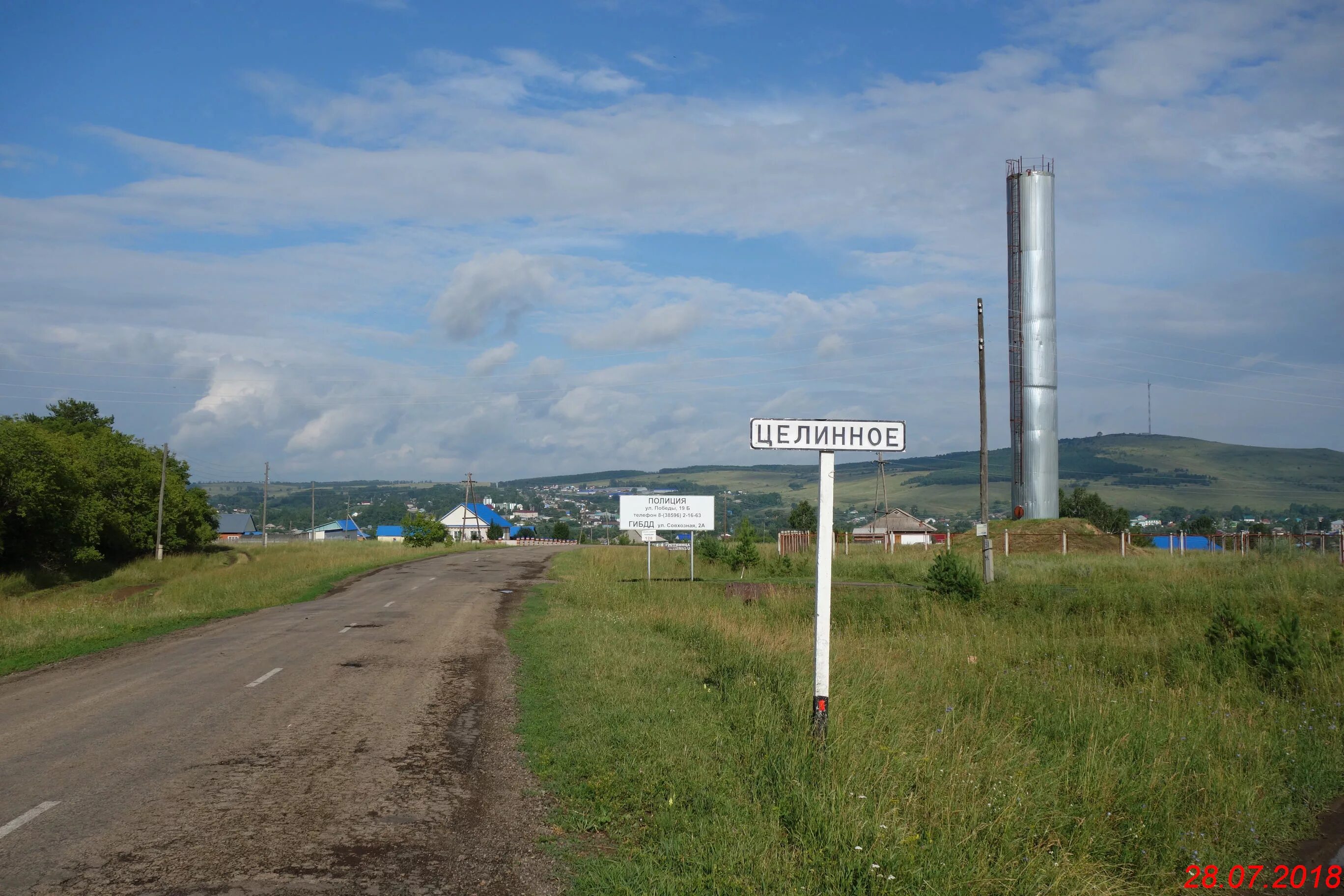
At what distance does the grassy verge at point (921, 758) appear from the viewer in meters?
5.97

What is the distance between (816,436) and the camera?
8094 millimetres

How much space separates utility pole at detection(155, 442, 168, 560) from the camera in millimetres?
64500

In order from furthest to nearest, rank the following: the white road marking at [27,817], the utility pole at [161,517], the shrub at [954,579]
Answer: the utility pole at [161,517], the shrub at [954,579], the white road marking at [27,817]

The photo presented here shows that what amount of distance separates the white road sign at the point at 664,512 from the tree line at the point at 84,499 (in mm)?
32774

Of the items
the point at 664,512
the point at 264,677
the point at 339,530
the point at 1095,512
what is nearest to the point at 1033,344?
the point at 664,512

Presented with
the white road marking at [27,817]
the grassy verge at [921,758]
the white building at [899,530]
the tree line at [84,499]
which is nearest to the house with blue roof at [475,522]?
the white building at [899,530]

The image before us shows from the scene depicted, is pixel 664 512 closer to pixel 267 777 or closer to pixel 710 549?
pixel 710 549

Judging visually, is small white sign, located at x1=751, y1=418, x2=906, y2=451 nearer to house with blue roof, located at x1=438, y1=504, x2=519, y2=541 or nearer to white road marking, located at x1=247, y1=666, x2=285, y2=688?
white road marking, located at x1=247, y1=666, x2=285, y2=688

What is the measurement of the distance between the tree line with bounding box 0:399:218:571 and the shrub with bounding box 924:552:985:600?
148 ft

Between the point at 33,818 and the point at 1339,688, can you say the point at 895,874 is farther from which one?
the point at 1339,688

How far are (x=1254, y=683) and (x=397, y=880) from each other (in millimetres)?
13411

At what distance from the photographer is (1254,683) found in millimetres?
14109

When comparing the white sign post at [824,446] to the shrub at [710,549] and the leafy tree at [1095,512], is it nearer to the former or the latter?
the shrub at [710,549]

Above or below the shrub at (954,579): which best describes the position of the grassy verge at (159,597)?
below
